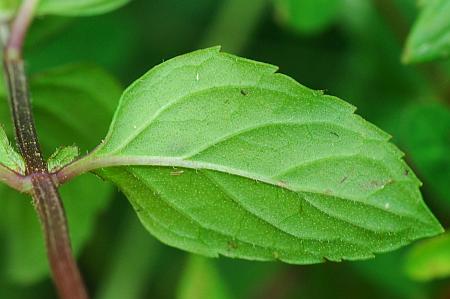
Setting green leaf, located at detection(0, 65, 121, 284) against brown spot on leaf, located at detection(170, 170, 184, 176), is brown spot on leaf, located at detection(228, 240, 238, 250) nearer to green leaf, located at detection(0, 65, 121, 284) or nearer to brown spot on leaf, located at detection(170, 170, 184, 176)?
brown spot on leaf, located at detection(170, 170, 184, 176)

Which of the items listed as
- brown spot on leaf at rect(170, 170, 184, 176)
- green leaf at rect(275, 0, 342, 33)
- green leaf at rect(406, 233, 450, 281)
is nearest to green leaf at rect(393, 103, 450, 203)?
green leaf at rect(406, 233, 450, 281)

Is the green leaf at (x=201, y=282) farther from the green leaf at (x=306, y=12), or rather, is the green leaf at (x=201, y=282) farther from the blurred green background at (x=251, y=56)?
the green leaf at (x=306, y=12)

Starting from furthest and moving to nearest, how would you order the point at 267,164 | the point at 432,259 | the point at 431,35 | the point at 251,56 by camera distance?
the point at 251,56 → the point at 432,259 → the point at 431,35 → the point at 267,164

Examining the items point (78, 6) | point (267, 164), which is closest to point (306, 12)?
point (78, 6)

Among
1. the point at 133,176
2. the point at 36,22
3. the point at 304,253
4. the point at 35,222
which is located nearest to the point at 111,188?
the point at 35,222

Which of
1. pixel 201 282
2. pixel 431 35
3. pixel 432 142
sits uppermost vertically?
pixel 431 35

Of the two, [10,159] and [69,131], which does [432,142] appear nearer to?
[69,131]

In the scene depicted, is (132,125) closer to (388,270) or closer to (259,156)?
(259,156)
